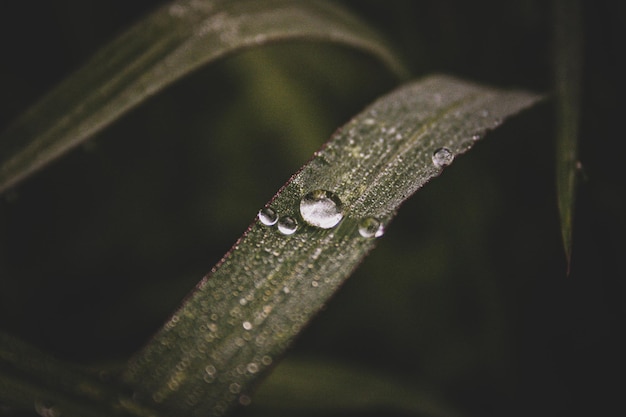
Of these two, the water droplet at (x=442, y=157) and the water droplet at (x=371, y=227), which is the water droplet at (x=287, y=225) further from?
the water droplet at (x=442, y=157)

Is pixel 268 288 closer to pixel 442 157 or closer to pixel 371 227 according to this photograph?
pixel 371 227

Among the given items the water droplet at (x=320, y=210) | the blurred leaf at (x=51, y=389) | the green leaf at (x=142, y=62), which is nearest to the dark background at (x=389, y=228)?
the green leaf at (x=142, y=62)

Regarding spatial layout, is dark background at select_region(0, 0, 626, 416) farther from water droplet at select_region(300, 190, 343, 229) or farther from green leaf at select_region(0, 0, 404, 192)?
water droplet at select_region(300, 190, 343, 229)

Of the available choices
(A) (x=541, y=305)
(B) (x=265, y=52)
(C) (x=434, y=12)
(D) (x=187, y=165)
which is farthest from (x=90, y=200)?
(A) (x=541, y=305)

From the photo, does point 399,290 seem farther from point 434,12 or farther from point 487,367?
point 434,12

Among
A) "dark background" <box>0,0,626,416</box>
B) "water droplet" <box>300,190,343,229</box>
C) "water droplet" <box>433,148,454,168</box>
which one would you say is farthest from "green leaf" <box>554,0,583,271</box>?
"water droplet" <box>300,190,343,229</box>

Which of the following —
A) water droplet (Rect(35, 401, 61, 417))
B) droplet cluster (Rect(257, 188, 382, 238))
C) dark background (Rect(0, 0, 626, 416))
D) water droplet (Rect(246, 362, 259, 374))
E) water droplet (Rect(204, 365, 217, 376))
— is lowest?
water droplet (Rect(35, 401, 61, 417))

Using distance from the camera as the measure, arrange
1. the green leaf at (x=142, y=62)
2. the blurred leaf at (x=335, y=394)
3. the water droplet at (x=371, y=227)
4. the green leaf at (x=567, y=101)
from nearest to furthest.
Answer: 1. the water droplet at (x=371, y=227)
2. the green leaf at (x=567, y=101)
3. the green leaf at (x=142, y=62)
4. the blurred leaf at (x=335, y=394)
